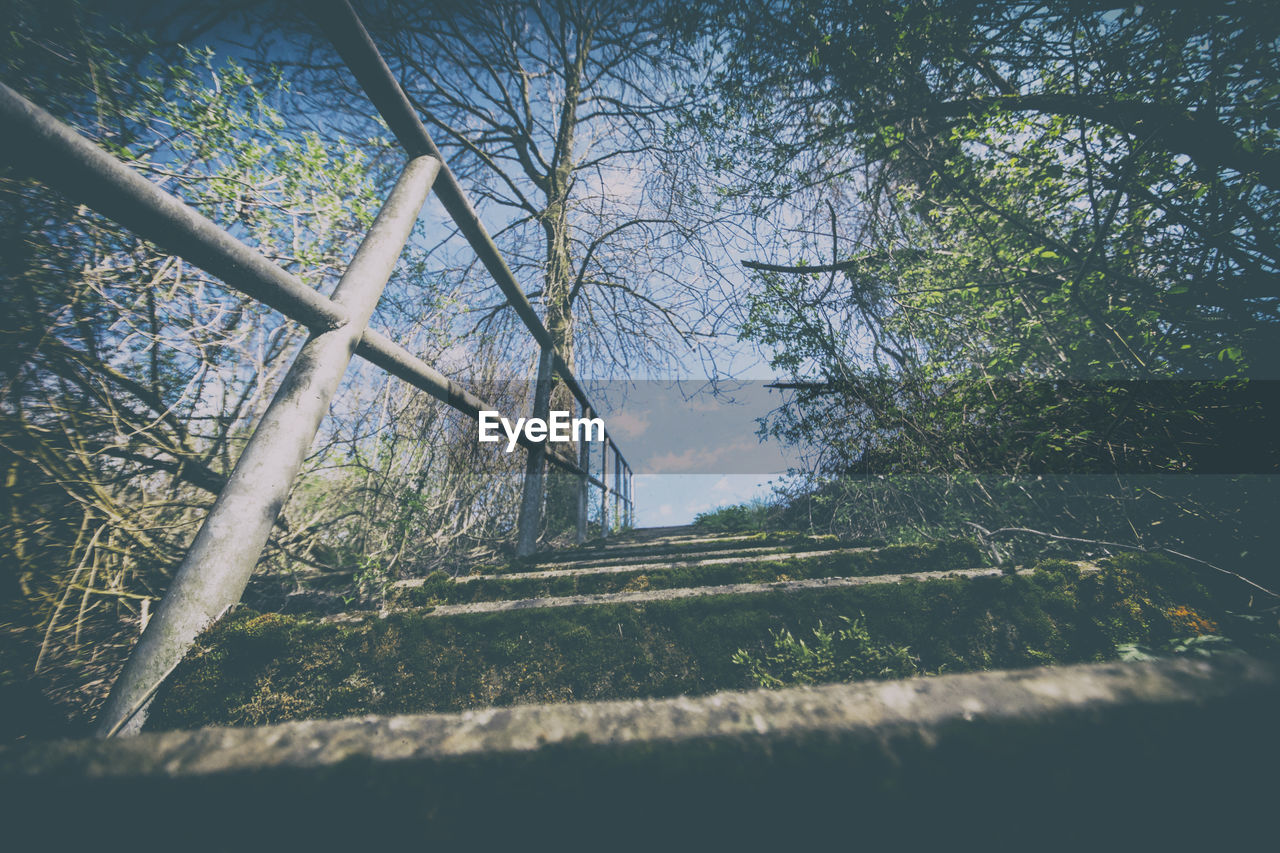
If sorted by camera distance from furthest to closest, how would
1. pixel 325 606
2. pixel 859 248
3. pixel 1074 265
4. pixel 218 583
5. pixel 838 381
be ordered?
pixel 859 248
pixel 838 381
pixel 1074 265
pixel 325 606
pixel 218 583

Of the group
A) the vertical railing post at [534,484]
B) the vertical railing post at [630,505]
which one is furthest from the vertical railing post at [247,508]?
the vertical railing post at [630,505]

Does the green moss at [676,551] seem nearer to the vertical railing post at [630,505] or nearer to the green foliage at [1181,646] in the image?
the green foliage at [1181,646]

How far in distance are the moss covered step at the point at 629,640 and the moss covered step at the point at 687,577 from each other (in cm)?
28

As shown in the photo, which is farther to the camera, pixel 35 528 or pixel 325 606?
pixel 325 606

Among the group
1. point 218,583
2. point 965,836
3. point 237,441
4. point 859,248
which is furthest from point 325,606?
point 859,248

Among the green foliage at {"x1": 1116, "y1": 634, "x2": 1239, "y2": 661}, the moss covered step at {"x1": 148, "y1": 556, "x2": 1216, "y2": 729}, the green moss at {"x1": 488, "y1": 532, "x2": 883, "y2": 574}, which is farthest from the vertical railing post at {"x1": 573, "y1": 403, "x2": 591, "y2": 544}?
the green foliage at {"x1": 1116, "y1": 634, "x2": 1239, "y2": 661}

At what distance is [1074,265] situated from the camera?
242 centimetres

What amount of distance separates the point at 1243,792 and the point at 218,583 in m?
1.82

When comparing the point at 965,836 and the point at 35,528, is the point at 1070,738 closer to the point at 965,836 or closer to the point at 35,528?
the point at 965,836

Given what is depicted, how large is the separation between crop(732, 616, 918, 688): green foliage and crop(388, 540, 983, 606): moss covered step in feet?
1.28

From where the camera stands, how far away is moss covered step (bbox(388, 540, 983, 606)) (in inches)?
67.8

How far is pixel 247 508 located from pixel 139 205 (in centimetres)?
78

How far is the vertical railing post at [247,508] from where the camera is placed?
906 mm

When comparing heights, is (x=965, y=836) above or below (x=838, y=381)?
below
